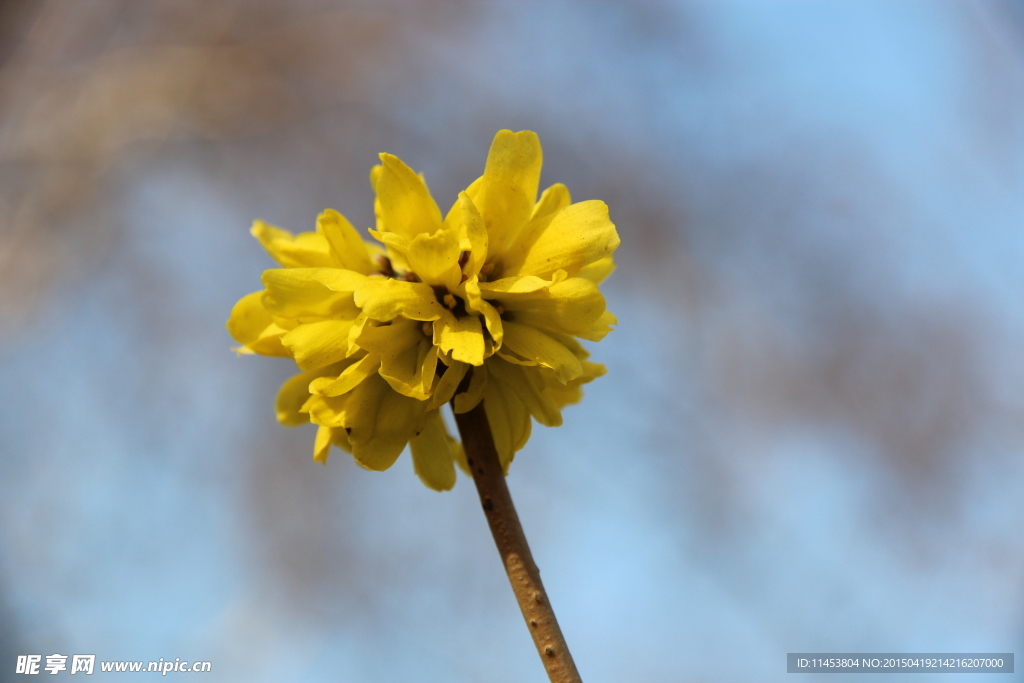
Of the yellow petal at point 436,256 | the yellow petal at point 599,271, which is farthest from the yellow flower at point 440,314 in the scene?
the yellow petal at point 599,271

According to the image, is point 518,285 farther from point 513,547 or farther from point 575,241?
point 513,547

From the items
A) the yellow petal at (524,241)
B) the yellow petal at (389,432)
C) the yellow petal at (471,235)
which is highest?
the yellow petal at (524,241)

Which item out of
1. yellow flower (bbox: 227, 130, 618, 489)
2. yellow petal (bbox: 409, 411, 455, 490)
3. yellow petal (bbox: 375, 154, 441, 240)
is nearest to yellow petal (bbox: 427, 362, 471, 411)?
yellow flower (bbox: 227, 130, 618, 489)

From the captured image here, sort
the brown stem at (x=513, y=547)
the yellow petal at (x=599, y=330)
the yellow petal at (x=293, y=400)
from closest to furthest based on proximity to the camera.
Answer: the brown stem at (x=513, y=547), the yellow petal at (x=599, y=330), the yellow petal at (x=293, y=400)

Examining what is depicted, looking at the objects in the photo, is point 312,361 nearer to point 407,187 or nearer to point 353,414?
point 353,414

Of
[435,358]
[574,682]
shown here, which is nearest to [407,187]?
[435,358]

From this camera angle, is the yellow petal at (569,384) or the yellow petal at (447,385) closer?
the yellow petal at (447,385)

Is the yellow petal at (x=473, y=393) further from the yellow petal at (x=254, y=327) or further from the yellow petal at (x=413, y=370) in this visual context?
Answer: the yellow petal at (x=254, y=327)
